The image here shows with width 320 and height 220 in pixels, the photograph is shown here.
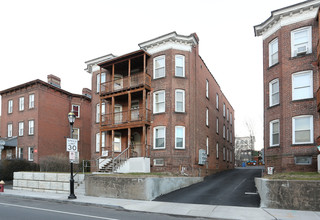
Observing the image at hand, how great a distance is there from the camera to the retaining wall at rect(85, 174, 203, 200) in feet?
45.9

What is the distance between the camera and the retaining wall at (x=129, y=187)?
45.9 ft

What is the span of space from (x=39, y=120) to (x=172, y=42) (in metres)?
17.7

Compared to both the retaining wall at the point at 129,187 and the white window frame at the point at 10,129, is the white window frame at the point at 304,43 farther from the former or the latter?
the white window frame at the point at 10,129

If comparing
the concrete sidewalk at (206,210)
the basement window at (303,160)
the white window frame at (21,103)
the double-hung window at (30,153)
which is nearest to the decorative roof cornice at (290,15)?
the basement window at (303,160)

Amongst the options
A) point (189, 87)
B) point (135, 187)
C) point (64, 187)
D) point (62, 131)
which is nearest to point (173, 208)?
point (135, 187)

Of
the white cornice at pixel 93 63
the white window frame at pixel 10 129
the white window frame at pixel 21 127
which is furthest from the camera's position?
the white window frame at pixel 10 129

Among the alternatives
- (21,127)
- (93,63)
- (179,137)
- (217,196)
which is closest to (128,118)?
(179,137)

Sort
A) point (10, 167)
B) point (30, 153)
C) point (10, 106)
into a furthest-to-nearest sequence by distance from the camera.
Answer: point (10, 106) < point (30, 153) < point (10, 167)

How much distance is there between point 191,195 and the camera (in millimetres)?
14891

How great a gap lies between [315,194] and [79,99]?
30055mm

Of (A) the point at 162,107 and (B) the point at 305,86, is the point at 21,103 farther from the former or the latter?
(B) the point at 305,86

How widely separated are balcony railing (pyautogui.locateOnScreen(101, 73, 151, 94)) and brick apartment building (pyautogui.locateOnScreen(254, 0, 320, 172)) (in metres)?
9.18

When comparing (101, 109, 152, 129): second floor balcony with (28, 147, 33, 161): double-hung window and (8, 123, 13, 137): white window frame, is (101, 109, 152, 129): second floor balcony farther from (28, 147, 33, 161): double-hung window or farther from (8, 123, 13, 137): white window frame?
(8, 123, 13, 137): white window frame

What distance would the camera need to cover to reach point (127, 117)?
23375 mm
